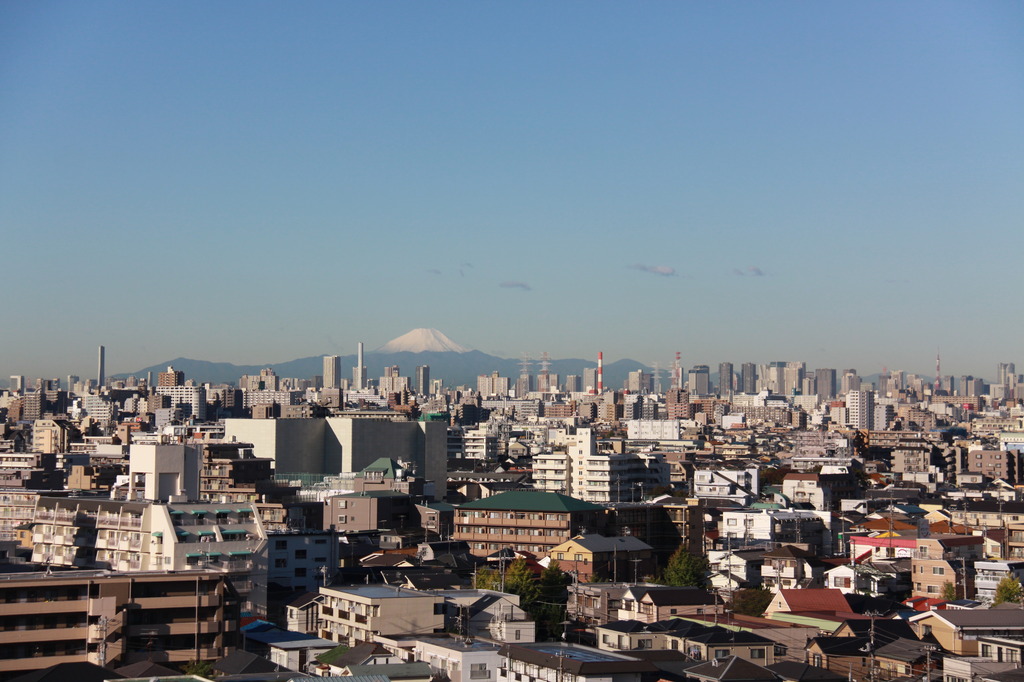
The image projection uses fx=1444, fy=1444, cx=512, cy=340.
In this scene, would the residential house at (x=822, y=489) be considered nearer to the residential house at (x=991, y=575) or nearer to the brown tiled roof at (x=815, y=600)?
the residential house at (x=991, y=575)

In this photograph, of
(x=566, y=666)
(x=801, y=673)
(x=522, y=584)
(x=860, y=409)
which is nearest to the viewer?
(x=566, y=666)

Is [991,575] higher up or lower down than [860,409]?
lower down

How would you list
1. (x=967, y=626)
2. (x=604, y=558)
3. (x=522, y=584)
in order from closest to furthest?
(x=967, y=626) → (x=522, y=584) → (x=604, y=558)

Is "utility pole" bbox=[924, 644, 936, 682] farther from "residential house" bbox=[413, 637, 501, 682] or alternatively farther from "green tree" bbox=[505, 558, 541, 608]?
"green tree" bbox=[505, 558, 541, 608]

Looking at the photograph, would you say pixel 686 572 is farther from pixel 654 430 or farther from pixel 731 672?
pixel 654 430

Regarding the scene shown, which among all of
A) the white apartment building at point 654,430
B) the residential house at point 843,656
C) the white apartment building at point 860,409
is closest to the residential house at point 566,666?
the residential house at point 843,656

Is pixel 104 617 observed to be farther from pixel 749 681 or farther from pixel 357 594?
pixel 749 681

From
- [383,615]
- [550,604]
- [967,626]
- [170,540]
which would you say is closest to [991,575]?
[967,626]
